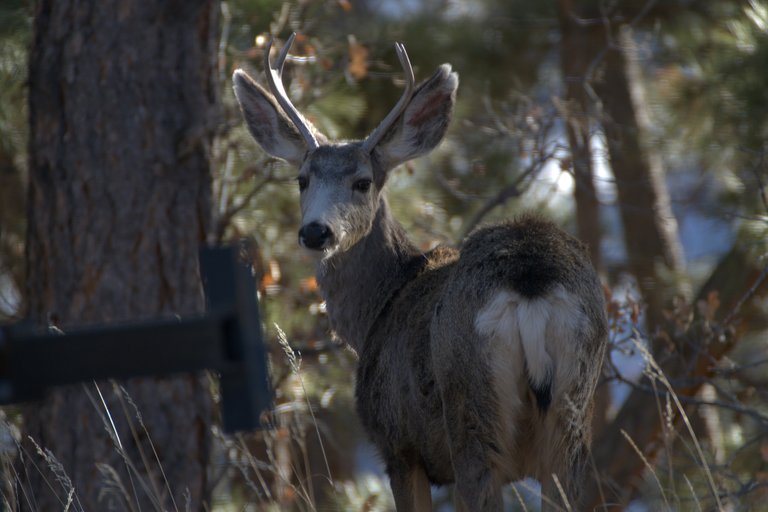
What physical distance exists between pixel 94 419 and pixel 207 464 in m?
0.70

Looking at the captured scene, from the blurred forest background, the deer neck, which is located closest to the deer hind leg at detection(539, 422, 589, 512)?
the blurred forest background

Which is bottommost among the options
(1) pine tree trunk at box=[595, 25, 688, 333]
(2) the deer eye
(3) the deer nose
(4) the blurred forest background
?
(1) pine tree trunk at box=[595, 25, 688, 333]

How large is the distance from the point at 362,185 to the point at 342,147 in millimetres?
297

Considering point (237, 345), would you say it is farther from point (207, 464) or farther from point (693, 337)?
point (693, 337)

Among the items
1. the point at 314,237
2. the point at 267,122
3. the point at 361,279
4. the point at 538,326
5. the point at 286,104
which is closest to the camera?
the point at 538,326

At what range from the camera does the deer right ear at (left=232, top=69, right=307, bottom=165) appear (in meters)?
6.31

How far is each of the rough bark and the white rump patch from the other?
2.68 metres

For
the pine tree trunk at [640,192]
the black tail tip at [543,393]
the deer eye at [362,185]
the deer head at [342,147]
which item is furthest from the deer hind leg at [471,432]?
the pine tree trunk at [640,192]

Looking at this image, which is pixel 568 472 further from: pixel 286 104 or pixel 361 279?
pixel 286 104

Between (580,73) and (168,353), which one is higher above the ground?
(168,353)

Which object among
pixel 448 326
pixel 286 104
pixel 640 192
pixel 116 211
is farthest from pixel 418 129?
pixel 640 192

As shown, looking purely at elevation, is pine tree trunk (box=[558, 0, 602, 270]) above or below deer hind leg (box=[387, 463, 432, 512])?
below

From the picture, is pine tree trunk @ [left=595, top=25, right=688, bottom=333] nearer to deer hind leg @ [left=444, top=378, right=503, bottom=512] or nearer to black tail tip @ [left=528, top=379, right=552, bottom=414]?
deer hind leg @ [left=444, top=378, right=503, bottom=512]

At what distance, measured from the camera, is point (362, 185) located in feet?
18.9
